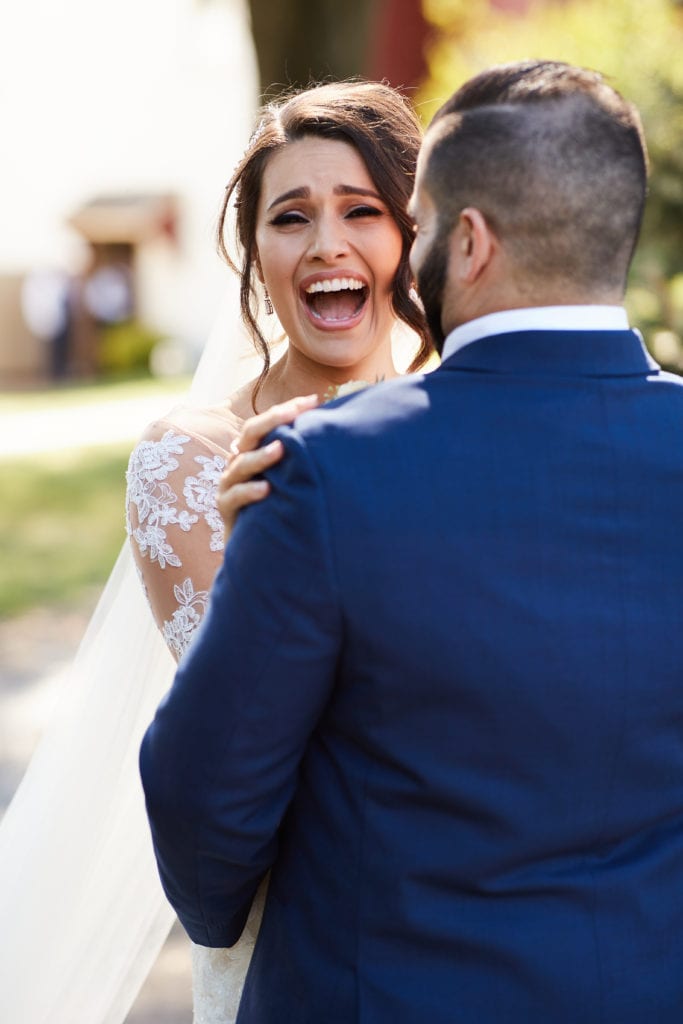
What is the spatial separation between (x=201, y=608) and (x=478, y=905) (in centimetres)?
95

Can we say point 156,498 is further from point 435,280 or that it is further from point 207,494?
point 435,280

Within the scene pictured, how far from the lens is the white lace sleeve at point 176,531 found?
8.06 ft

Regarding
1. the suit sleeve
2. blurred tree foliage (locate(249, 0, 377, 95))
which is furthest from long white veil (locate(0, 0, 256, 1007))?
blurred tree foliage (locate(249, 0, 377, 95))

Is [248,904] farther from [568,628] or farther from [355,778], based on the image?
[568,628]

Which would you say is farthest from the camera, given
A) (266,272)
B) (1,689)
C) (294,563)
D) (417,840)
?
(1,689)

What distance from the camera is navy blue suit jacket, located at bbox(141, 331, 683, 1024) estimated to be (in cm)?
154


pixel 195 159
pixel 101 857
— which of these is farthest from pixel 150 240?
pixel 101 857

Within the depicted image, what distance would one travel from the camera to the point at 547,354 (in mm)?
1617

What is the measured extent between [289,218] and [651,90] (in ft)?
14.4

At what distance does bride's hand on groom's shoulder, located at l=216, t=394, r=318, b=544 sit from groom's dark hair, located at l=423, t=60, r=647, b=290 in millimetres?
323

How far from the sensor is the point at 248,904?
1983 mm

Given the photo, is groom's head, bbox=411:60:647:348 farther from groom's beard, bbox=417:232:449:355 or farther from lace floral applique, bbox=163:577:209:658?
lace floral applique, bbox=163:577:209:658

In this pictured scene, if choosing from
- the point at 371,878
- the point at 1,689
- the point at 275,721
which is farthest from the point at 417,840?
the point at 1,689

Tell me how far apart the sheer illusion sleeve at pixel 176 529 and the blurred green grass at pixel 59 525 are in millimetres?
7358
